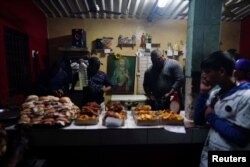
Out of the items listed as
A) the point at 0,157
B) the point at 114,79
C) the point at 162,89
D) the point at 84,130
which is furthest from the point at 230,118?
the point at 114,79

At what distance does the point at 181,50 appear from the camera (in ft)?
22.6

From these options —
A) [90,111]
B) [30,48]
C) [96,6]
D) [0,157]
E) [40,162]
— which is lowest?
[40,162]

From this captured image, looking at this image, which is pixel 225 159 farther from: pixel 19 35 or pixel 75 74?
pixel 19 35

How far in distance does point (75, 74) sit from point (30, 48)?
117 centimetres

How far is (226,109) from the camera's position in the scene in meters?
1.78

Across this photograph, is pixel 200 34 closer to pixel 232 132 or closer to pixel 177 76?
pixel 232 132

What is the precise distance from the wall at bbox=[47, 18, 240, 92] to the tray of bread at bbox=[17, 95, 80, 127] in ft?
14.1

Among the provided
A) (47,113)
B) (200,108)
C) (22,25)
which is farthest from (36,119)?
(22,25)

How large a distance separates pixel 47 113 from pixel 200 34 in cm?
Result: 186

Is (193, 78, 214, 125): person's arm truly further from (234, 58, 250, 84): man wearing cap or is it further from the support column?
(234, 58, 250, 84): man wearing cap

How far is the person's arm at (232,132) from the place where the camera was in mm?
1667

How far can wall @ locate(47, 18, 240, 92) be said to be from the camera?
6.64 metres

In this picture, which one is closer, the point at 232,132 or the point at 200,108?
the point at 232,132

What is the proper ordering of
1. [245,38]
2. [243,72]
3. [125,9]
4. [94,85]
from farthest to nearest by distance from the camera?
[245,38], [125,9], [94,85], [243,72]
